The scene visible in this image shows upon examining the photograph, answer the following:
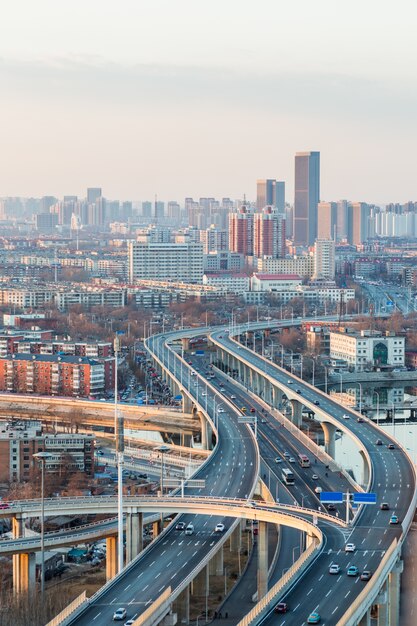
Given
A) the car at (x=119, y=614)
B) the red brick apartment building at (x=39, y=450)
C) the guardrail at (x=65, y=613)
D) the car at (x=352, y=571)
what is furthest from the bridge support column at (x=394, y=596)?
the red brick apartment building at (x=39, y=450)

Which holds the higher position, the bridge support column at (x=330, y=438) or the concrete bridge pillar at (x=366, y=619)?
the concrete bridge pillar at (x=366, y=619)

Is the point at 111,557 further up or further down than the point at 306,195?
further down

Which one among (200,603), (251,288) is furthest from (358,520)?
(251,288)

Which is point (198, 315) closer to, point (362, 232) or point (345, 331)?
point (345, 331)

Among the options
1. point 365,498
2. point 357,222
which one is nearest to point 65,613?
point 365,498

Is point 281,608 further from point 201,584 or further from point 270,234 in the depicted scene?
point 270,234

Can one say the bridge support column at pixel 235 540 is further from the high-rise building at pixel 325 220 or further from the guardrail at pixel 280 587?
the high-rise building at pixel 325 220

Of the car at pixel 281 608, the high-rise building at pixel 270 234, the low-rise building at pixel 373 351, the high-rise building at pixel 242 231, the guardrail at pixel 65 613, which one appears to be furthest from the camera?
the high-rise building at pixel 242 231
